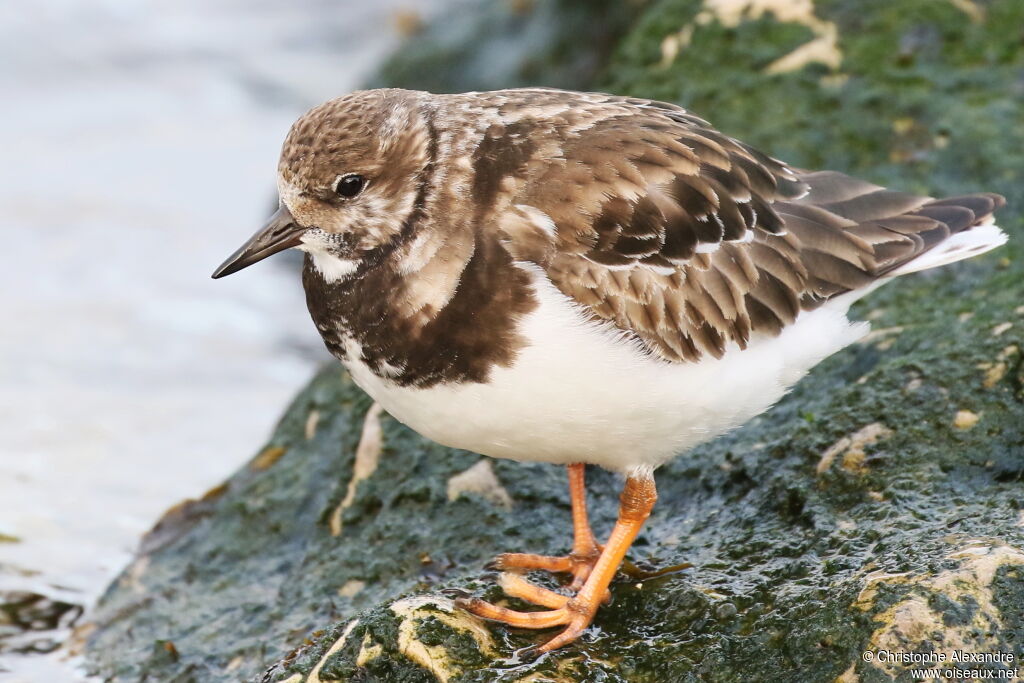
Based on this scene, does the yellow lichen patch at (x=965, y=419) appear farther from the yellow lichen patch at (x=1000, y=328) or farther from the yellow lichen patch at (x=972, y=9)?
the yellow lichen patch at (x=972, y=9)

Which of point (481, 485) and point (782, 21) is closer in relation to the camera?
point (481, 485)

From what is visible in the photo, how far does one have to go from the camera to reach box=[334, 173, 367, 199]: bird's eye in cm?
359

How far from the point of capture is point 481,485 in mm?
4480

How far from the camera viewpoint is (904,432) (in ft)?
13.1

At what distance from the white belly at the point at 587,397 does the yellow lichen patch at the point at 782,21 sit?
8.21ft

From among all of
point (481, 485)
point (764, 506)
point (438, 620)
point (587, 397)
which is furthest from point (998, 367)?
point (438, 620)

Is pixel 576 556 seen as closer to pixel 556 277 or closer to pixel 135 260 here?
pixel 556 277

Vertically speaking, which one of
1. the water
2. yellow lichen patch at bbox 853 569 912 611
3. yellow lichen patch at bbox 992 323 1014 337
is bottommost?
yellow lichen patch at bbox 992 323 1014 337

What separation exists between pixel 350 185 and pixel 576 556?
145cm

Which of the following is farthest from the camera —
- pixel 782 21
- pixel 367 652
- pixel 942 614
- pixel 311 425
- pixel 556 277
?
pixel 782 21

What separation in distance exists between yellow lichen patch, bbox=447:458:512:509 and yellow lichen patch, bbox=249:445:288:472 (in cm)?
100

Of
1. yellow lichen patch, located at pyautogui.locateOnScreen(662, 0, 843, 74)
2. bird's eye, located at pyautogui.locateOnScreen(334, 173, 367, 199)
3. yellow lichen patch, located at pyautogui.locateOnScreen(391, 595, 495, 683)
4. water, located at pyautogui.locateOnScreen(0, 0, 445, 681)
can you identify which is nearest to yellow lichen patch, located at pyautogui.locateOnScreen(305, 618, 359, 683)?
yellow lichen patch, located at pyautogui.locateOnScreen(391, 595, 495, 683)

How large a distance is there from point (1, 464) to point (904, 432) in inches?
173

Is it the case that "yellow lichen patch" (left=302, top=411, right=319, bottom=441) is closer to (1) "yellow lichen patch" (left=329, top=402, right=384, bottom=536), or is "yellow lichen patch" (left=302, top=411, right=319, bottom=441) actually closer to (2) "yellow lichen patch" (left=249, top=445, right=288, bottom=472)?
(2) "yellow lichen patch" (left=249, top=445, right=288, bottom=472)
